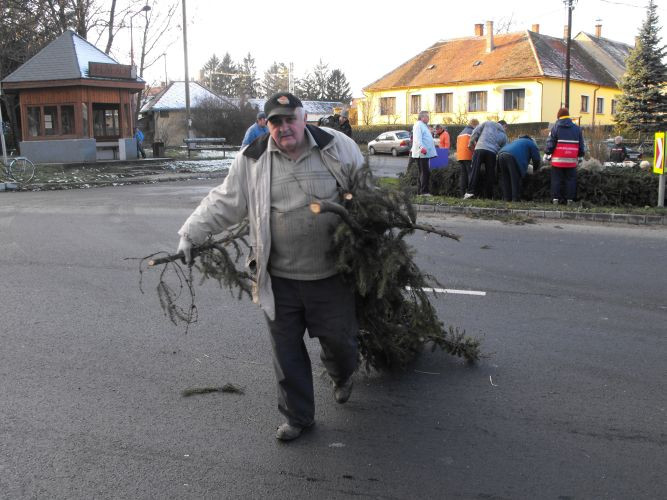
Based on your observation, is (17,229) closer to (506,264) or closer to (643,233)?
(506,264)

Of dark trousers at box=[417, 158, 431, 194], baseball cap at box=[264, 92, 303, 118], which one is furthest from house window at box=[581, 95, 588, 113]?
baseball cap at box=[264, 92, 303, 118]

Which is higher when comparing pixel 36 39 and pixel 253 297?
pixel 36 39

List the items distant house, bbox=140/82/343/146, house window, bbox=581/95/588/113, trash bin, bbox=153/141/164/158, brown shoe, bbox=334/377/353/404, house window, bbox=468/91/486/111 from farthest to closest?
1. distant house, bbox=140/82/343/146
2. house window, bbox=581/95/588/113
3. house window, bbox=468/91/486/111
4. trash bin, bbox=153/141/164/158
5. brown shoe, bbox=334/377/353/404

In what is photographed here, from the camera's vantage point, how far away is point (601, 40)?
60219mm

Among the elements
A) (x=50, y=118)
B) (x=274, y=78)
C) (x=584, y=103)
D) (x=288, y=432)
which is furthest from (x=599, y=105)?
(x=274, y=78)

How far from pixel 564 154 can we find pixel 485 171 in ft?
5.81

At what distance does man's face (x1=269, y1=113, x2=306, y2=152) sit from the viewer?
12.2 feet

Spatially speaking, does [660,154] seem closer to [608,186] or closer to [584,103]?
[608,186]

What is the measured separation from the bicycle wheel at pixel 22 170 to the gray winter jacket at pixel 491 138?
45.0 ft

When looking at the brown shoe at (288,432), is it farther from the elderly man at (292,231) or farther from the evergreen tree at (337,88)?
the evergreen tree at (337,88)

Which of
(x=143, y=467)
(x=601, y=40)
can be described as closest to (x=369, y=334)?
(x=143, y=467)

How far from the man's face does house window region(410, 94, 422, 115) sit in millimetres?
51744

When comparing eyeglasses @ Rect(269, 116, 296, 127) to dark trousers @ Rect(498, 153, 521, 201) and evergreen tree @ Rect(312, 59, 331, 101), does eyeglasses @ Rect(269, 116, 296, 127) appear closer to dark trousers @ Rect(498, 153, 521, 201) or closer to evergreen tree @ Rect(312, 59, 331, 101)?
dark trousers @ Rect(498, 153, 521, 201)

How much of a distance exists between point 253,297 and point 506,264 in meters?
5.23
